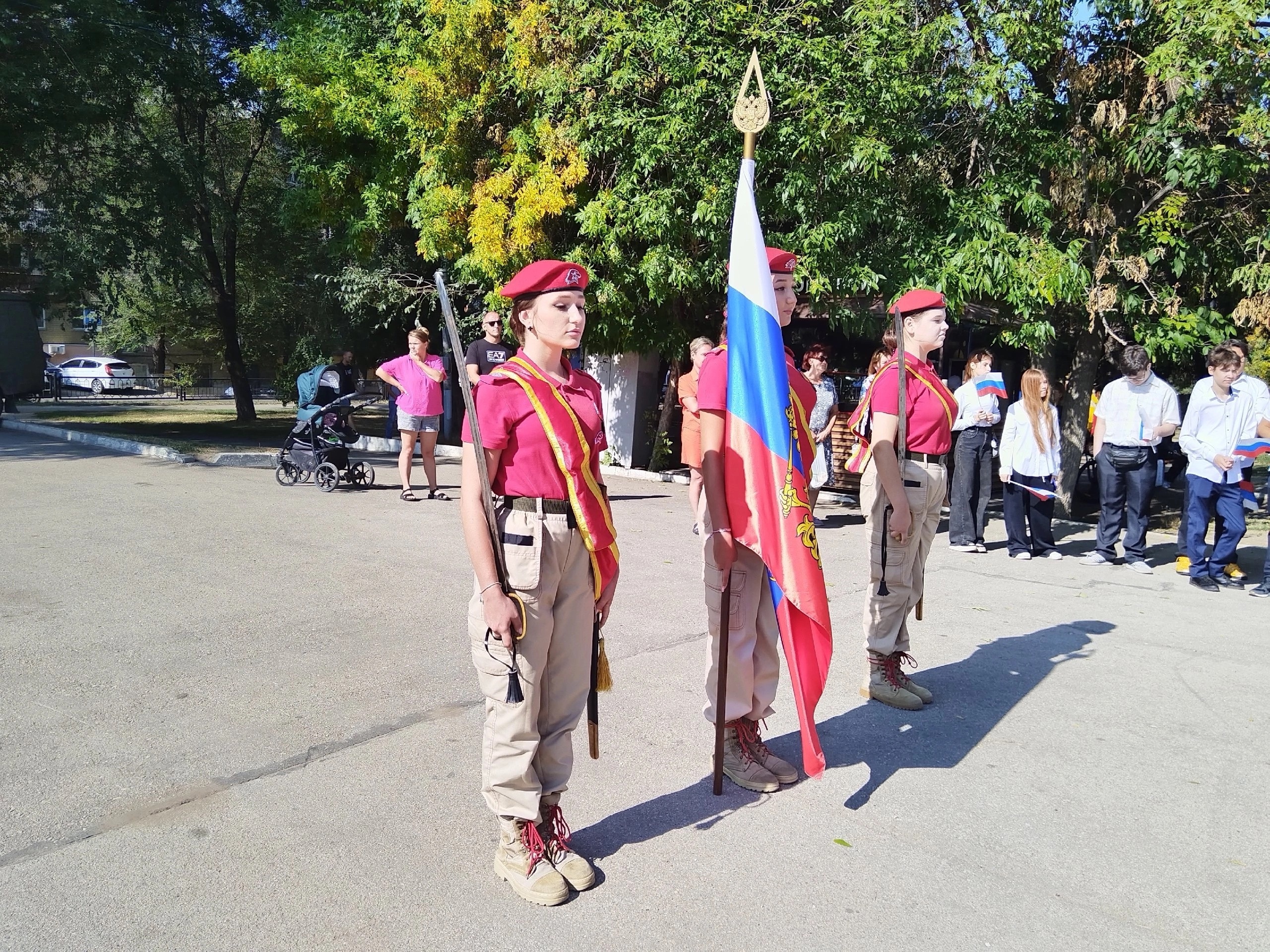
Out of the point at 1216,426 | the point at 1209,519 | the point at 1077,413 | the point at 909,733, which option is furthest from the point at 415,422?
the point at 1077,413

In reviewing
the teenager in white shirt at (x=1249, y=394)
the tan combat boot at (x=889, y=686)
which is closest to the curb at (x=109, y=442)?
the tan combat boot at (x=889, y=686)

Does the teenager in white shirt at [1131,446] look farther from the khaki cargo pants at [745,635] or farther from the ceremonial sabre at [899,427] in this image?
the khaki cargo pants at [745,635]

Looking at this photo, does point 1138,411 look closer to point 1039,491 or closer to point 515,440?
point 1039,491

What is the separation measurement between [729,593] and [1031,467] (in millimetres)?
6325

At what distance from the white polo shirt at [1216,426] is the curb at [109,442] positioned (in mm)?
12405

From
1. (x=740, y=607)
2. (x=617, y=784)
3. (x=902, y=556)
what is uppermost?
(x=902, y=556)

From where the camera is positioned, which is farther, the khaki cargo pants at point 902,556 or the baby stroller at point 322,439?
the baby stroller at point 322,439

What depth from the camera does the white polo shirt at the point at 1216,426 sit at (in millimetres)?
8188

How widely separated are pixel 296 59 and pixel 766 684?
578 inches

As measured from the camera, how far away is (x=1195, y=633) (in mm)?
6727

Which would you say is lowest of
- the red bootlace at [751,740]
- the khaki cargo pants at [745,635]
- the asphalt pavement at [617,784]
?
the asphalt pavement at [617,784]

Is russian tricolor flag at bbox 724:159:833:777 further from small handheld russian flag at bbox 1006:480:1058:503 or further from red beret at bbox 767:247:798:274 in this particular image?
small handheld russian flag at bbox 1006:480:1058:503

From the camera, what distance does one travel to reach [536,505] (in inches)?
125

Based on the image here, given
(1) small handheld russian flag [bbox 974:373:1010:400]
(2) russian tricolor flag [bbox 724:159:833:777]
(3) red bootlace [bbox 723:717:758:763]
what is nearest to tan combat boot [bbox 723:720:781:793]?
(3) red bootlace [bbox 723:717:758:763]
